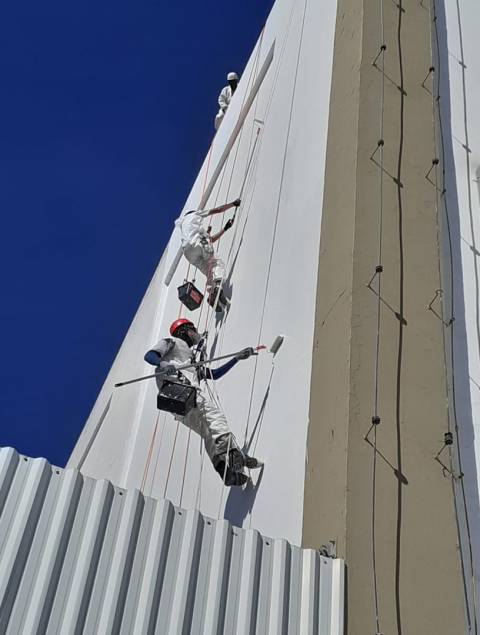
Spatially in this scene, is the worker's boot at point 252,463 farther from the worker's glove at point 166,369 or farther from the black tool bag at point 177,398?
the worker's glove at point 166,369

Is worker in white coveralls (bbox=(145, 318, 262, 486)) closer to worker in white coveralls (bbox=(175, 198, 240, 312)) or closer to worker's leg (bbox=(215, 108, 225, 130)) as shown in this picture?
worker in white coveralls (bbox=(175, 198, 240, 312))

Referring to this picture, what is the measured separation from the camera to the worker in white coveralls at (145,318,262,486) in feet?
18.2

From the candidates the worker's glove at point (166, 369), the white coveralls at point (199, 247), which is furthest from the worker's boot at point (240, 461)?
the white coveralls at point (199, 247)

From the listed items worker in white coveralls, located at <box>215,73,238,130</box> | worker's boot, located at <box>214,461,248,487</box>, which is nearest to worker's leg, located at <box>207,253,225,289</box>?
worker's boot, located at <box>214,461,248,487</box>

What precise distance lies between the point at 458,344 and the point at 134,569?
98.1 inches

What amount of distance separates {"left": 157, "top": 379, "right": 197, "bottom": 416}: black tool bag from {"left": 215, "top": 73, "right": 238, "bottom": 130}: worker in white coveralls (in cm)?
1068

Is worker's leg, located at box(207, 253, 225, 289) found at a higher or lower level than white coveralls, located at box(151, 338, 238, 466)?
higher

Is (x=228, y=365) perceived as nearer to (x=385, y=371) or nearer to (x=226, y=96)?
(x=385, y=371)

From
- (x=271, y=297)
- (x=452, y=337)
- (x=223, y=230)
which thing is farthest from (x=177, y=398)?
(x=223, y=230)

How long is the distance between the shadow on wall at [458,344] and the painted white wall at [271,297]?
3.02ft

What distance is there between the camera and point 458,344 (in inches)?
185

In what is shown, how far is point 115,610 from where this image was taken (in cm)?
317

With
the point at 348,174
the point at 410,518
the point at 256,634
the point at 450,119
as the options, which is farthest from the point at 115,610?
the point at 450,119

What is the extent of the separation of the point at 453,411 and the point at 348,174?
1990 mm
